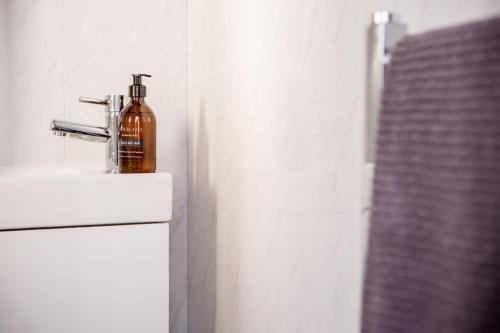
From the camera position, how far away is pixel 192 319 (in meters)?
1.41

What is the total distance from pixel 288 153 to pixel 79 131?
526mm

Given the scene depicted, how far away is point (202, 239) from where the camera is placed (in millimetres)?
Answer: 1293

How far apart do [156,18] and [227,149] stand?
0.48 meters

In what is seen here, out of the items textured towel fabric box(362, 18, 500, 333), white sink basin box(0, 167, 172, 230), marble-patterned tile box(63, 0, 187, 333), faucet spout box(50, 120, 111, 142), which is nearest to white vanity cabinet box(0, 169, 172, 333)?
white sink basin box(0, 167, 172, 230)

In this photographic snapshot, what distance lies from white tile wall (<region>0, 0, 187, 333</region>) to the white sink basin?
0.34 m

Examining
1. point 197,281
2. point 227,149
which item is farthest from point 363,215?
point 197,281

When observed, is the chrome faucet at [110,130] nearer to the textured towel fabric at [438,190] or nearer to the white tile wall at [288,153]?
the white tile wall at [288,153]

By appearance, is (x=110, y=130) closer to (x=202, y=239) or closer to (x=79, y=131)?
(x=79, y=131)

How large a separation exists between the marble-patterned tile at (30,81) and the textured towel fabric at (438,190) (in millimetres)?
1040

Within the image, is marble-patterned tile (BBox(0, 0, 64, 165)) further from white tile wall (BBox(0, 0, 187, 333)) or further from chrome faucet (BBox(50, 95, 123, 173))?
chrome faucet (BBox(50, 95, 123, 173))

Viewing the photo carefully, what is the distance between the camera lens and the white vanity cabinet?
3.26 feet

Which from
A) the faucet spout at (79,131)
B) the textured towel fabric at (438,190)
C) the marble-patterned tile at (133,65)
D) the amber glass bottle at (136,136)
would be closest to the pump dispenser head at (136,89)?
the amber glass bottle at (136,136)

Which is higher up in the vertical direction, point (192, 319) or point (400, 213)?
point (400, 213)

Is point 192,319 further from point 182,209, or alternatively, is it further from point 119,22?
point 119,22
